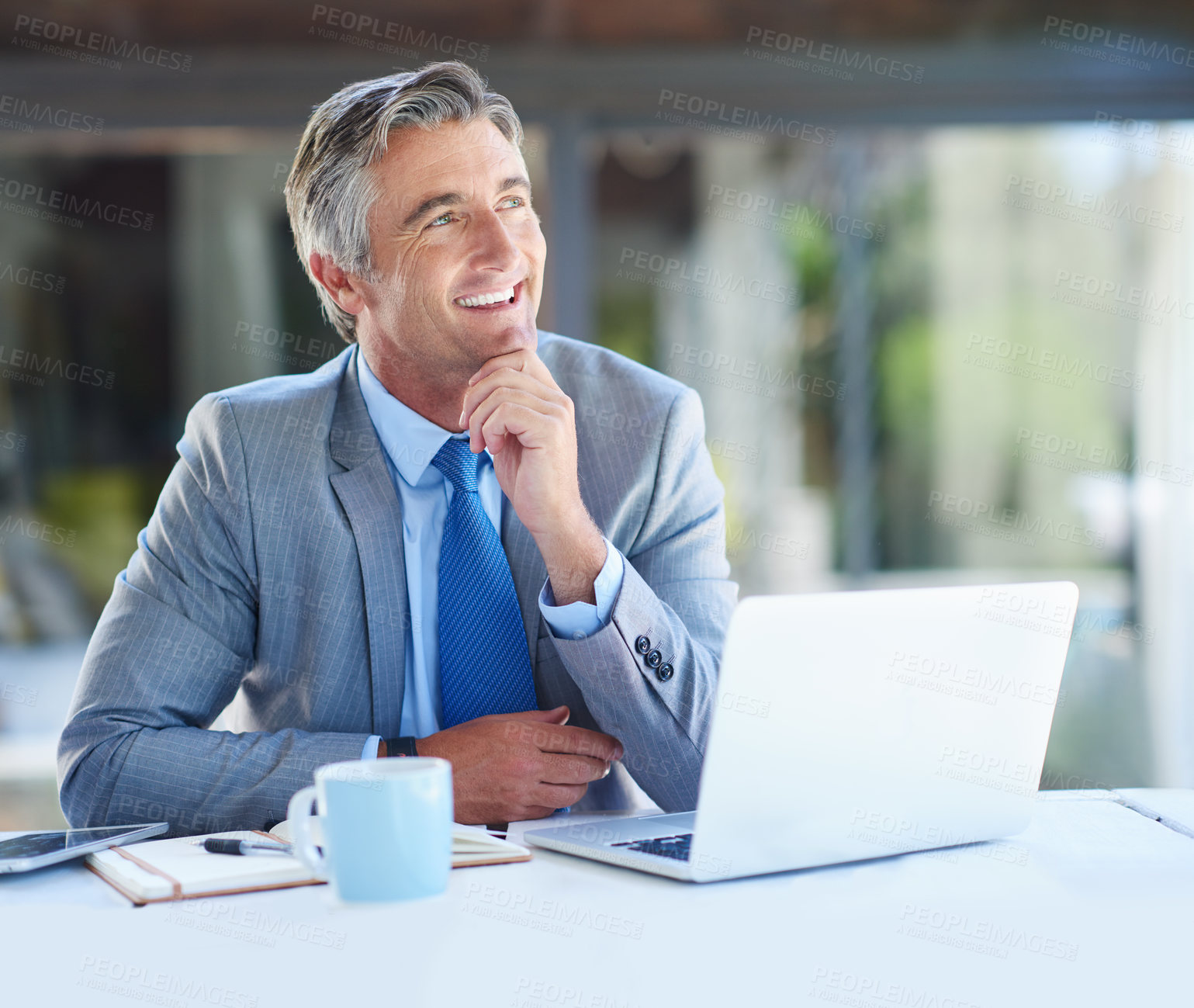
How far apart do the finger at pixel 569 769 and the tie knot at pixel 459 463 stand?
0.45 metres

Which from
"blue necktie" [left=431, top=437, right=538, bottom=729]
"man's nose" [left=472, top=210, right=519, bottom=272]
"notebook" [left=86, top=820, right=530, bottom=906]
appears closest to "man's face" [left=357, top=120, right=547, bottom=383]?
"man's nose" [left=472, top=210, right=519, bottom=272]

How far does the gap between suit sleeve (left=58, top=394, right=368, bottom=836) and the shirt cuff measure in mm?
280

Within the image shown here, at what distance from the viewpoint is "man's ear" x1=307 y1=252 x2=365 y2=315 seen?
188 centimetres

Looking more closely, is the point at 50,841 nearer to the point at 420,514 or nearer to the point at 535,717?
the point at 535,717

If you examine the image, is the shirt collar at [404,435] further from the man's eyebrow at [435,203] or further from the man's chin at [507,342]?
the man's eyebrow at [435,203]

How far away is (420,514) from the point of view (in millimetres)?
1729

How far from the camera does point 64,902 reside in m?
1.06

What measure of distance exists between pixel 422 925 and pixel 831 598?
0.43 m

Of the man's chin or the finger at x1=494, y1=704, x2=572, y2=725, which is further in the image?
the man's chin

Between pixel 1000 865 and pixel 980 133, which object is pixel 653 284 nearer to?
pixel 980 133

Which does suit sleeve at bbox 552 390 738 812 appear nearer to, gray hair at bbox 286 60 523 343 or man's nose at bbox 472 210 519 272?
man's nose at bbox 472 210 519 272

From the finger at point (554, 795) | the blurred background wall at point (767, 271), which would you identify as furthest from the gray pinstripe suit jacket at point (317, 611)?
the blurred background wall at point (767, 271)

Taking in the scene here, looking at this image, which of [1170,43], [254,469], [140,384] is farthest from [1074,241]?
[254,469]

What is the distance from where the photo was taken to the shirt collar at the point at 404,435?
5.71 feet
